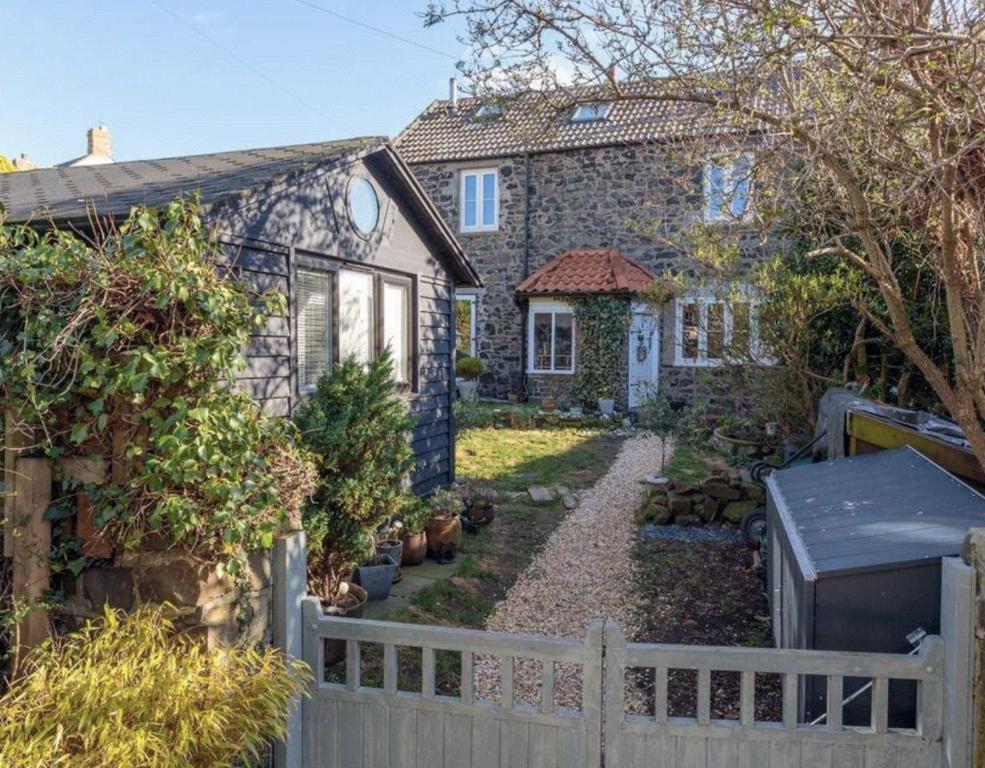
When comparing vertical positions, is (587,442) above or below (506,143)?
below

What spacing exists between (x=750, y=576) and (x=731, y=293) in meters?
3.76

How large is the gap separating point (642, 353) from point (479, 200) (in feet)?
18.3

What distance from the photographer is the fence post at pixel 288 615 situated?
2947mm

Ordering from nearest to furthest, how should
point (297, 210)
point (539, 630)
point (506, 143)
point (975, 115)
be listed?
1. point (975, 115)
2. point (539, 630)
3. point (297, 210)
4. point (506, 143)

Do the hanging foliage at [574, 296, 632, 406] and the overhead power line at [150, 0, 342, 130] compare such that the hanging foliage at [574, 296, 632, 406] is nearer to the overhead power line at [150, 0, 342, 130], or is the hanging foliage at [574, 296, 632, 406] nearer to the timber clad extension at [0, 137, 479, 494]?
the timber clad extension at [0, 137, 479, 494]

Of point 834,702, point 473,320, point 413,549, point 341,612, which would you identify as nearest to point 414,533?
point 413,549

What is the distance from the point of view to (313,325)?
21.5 feet

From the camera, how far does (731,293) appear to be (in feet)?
28.7

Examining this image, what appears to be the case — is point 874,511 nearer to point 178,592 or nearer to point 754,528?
point 178,592

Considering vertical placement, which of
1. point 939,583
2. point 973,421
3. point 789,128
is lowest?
point 939,583

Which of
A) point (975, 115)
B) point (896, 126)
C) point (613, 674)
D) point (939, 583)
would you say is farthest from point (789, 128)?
point (613, 674)

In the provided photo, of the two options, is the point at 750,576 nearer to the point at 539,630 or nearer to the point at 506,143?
the point at 539,630

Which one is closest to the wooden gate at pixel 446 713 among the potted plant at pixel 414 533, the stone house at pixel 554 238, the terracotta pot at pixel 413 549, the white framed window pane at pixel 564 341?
the potted plant at pixel 414 533

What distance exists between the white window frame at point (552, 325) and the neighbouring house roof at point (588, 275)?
52 centimetres
